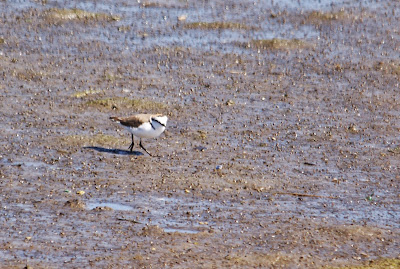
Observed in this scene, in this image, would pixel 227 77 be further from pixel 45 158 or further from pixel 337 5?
pixel 337 5

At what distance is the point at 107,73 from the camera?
16.3 metres

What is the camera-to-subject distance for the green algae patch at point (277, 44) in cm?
1881

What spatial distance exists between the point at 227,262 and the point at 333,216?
2.20 m

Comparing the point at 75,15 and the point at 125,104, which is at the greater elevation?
the point at 75,15

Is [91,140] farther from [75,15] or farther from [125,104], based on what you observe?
[75,15]

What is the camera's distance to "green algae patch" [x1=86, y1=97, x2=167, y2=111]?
14.5m

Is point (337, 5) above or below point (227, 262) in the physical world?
above

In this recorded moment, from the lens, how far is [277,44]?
19.0m

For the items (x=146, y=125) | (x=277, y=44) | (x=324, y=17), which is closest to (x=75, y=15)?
(x=277, y=44)

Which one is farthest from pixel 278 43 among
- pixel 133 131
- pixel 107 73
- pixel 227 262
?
pixel 227 262

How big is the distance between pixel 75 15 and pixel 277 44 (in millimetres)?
5418

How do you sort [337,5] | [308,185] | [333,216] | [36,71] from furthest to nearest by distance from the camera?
[337,5] → [36,71] → [308,185] → [333,216]

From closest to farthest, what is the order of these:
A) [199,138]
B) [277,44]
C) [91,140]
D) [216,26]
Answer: [91,140]
[199,138]
[277,44]
[216,26]

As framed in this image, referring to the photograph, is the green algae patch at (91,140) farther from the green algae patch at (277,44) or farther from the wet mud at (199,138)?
the green algae patch at (277,44)
